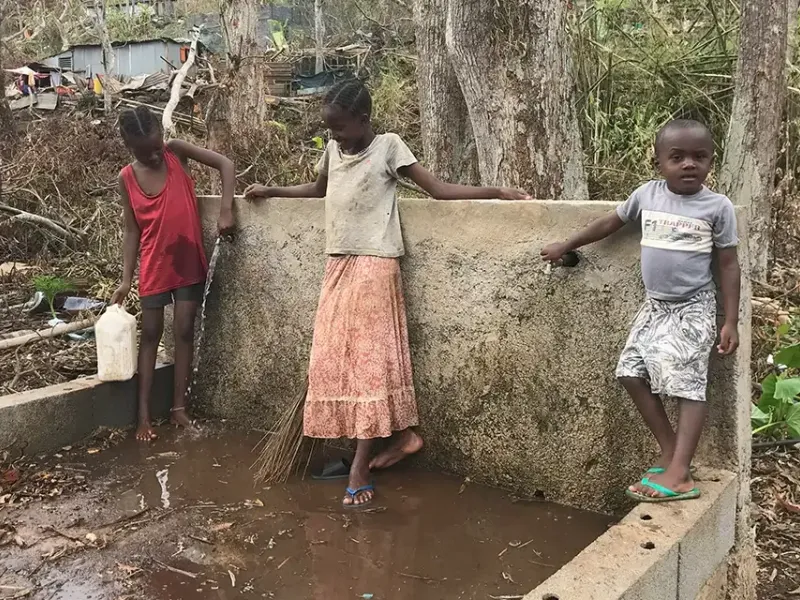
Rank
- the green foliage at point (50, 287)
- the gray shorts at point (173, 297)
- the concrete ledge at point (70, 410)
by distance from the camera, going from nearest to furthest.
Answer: the concrete ledge at point (70, 410) < the gray shorts at point (173, 297) < the green foliage at point (50, 287)

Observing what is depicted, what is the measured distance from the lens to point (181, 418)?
13.5 feet

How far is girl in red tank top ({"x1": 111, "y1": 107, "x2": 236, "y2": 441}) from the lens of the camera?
3889mm

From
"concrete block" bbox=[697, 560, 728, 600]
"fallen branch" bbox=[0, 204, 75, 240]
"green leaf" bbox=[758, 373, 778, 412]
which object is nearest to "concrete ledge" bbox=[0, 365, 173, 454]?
"concrete block" bbox=[697, 560, 728, 600]

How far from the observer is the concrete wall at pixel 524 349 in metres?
2.74

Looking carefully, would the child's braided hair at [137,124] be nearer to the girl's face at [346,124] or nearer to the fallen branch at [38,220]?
the girl's face at [346,124]

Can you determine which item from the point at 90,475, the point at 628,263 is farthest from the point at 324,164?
the point at 90,475

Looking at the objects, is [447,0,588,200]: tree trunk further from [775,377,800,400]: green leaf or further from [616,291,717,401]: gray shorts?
[616,291,717,401]: gray shorts

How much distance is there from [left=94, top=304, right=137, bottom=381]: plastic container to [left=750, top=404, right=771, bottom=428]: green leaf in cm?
328

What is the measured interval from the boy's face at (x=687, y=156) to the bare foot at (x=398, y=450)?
Answer: 1.56 metres

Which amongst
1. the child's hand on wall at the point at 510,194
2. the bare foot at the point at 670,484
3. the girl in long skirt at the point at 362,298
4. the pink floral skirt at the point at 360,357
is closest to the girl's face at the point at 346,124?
the girl in long skirt at the point at 362,298

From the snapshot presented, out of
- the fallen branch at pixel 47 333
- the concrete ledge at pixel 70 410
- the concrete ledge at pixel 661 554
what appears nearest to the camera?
the concrete ledge at pixel 661 554

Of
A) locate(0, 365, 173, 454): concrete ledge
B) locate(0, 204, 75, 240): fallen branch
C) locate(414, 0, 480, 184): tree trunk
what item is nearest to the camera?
locate(0, 365, 173, 454): concrete ledge

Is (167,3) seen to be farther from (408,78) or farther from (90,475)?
(90,475)

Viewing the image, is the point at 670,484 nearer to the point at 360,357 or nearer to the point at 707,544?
the point at 707,544
